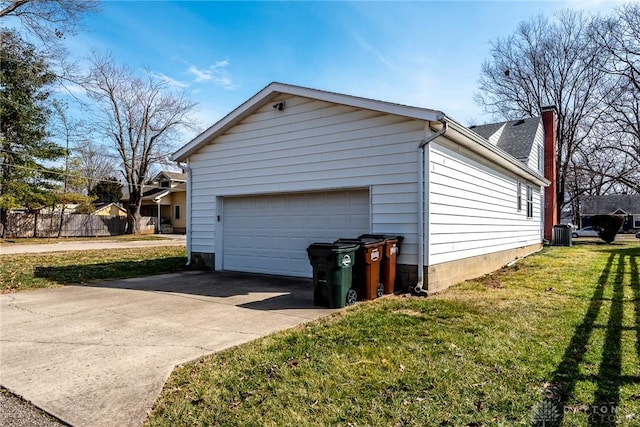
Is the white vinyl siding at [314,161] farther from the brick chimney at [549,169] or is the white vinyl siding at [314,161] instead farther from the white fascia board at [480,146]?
the brick chimney at [549,169]

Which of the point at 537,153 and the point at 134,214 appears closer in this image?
the point at 537,153

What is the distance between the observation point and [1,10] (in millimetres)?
14086

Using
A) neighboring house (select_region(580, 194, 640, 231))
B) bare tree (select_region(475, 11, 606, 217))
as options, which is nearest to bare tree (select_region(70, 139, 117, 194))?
bare tree (select_region(475, 11, 606, 217))

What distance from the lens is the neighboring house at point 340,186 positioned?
282 inches

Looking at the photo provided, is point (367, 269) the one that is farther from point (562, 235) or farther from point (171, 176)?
point (171, 176)

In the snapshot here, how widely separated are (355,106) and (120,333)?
5591mm

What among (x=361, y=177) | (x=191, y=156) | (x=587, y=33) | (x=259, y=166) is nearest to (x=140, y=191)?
(x=191, y=156)

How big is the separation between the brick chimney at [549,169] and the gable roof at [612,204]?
3510 centimetres

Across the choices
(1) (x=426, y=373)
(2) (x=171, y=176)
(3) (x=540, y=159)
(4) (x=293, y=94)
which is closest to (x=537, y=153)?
(3) (x=540, y=159)

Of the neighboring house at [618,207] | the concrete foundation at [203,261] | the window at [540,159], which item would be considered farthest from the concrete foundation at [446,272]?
the neighboring house at [618,207]

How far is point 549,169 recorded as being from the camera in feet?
70.5

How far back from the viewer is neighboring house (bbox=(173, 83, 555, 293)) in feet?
23.5

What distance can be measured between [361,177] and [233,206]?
13.5 feet

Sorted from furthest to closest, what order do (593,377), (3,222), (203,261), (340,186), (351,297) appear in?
1. (3,222)
2. (203,261)
3. (340,186)
4. (351,297)
5. (593,377)
